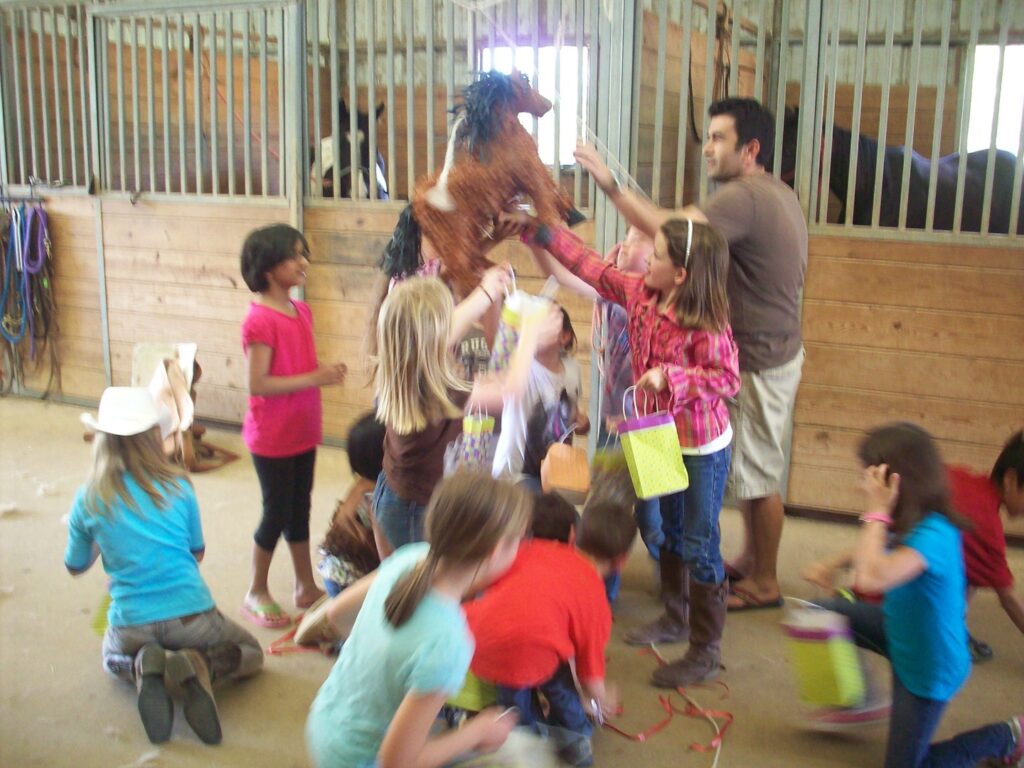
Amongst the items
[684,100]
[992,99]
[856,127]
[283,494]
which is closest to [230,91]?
[684,100]

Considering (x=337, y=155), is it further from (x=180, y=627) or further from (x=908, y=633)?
(x=908, y=633)

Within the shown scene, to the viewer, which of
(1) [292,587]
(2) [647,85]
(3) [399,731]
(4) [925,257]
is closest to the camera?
(3) [399,731]

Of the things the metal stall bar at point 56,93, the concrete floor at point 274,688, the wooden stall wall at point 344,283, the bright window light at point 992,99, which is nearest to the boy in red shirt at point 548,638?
the concrete floor at point 274,688

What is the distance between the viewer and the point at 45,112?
15.5 feet

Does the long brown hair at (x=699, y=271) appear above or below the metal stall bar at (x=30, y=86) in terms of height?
below

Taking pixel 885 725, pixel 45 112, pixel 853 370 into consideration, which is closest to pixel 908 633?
pixel 885 725

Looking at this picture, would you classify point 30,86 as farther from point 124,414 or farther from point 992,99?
point 992,99

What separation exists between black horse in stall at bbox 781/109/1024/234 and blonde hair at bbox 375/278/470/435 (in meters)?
1.85

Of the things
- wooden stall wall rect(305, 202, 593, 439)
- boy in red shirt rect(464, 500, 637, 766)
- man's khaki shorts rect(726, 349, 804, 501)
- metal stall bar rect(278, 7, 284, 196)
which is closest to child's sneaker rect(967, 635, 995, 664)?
man's khaki shorts rect(726, 349, 804, 501)

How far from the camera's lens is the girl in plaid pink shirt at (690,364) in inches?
87.6

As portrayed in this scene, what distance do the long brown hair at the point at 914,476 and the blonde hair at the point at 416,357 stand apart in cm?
88

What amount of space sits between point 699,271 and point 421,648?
117 cm

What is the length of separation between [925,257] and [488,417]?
1.84m

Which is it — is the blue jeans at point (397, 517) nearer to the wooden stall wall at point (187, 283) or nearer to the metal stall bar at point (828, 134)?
the metal stall bar at point (828, 134)
